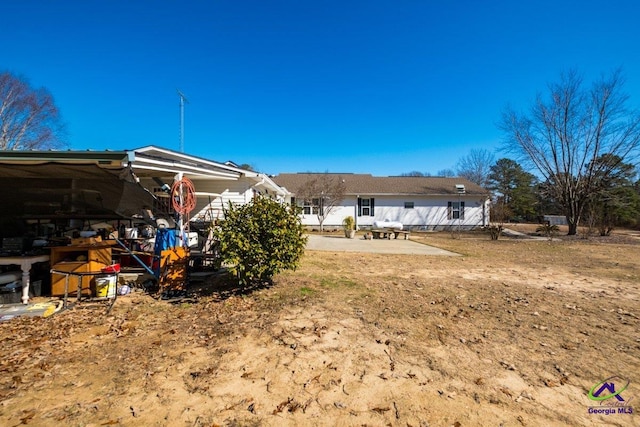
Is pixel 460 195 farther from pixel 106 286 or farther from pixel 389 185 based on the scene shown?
pixel 106 286

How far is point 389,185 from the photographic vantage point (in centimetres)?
2583

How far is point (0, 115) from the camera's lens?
21906 millimetres

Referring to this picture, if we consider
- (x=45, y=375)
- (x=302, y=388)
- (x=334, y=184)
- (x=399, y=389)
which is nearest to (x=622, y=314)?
(x=399, y=389)

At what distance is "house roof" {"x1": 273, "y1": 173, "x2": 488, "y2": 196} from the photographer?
24473mm

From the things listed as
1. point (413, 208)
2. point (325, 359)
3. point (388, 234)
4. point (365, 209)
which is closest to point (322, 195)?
point (365, 209)

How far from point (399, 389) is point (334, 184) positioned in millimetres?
21109

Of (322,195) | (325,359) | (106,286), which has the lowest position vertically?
(325,359)

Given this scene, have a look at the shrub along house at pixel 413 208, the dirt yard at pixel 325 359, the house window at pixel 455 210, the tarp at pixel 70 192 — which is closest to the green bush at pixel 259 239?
the dirt yard at pixel 325 359

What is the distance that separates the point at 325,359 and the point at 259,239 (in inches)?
102

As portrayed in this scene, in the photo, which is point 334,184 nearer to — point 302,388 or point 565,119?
point 565,119

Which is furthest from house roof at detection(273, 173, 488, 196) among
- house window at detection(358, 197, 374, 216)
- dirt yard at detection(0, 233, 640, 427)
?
dirt yard at detection(0, 233, 640, 427)

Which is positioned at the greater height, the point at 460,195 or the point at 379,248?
the point at 460,195

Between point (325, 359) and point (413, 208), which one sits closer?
point (325, 359)

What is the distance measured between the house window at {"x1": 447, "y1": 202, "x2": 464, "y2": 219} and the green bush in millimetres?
22002
